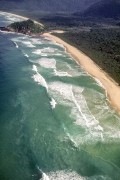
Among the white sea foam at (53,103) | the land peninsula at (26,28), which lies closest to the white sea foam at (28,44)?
the land peninsula at (26,28)

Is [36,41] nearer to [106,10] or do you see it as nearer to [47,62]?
[47,62]

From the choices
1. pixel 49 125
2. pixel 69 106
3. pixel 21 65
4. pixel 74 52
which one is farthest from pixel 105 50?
pixel 49 125

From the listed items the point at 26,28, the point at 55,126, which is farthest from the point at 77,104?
the point at 26,28

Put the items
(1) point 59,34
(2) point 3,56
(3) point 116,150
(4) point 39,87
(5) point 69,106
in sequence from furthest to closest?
(1) point 59,34, (2) point 3,56, (4) point 39,87, (5) point 69,106, (3) point 116,150

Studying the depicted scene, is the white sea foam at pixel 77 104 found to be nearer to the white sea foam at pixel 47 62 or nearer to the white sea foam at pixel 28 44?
the white sea foam at pixel 47 62

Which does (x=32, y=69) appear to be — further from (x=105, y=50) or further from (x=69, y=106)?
(x=105, y=50)
